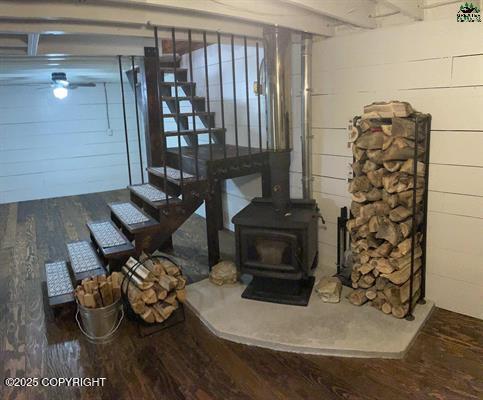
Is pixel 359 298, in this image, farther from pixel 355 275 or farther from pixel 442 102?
pixel 442 102

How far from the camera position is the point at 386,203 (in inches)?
101

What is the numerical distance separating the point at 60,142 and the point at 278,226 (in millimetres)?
5022

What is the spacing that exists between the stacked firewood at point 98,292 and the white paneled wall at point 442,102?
192cm

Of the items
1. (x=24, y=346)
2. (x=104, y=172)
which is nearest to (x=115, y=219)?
(x=24, y=346)

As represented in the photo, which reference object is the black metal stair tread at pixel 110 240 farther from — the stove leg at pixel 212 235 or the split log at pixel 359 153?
the split log at pixel 359 153

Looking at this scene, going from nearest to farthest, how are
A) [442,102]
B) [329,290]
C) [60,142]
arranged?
[442,102] → [329,290] → [60,142]

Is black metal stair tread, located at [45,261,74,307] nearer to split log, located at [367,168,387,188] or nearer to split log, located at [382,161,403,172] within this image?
split log, located at [367,168,387,188]

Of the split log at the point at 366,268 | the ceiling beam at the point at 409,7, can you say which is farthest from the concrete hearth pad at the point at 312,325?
the ceiling beam at the point at 409,7

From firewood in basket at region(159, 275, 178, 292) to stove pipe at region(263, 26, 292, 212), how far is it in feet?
2.99

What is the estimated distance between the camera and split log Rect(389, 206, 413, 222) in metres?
2.50

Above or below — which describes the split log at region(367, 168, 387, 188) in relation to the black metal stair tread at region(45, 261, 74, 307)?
above

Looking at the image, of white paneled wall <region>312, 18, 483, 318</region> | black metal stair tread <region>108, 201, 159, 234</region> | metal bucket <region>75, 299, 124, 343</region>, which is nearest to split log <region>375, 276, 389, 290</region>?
white paneled wall <region>312, 18, 483, 318</region>

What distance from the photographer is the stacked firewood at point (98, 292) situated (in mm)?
2568

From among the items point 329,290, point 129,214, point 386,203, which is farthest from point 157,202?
point 386,203
